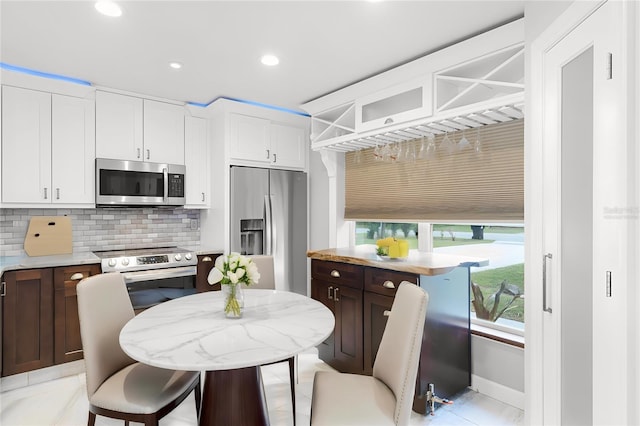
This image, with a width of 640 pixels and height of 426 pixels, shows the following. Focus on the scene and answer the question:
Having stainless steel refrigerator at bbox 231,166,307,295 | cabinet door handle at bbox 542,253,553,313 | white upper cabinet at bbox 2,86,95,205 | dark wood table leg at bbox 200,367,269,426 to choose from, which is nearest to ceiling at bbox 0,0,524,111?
white upper cabinet at bbox 2,86,95,205

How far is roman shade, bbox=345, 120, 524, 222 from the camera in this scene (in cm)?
241

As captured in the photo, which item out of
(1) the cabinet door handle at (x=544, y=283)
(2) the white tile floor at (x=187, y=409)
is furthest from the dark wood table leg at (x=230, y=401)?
(1) the cabinet door handle at (x=544, y=283)

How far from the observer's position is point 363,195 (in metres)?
3.53

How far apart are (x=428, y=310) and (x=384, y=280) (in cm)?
37

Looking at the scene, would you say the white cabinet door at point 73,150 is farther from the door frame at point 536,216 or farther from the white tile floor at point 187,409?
the door frame at point 536,216

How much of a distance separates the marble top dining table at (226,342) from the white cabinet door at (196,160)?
6.34 ft

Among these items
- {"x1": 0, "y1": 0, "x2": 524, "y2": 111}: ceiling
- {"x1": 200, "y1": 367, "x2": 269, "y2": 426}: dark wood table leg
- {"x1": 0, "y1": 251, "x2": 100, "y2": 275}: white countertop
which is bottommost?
{"x1": 200, "y1": 367, "x2": 269, "y2": 426}: dark wood table leg

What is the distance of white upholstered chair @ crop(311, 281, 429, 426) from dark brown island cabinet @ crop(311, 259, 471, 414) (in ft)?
2.13

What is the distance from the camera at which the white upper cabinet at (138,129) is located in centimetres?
333

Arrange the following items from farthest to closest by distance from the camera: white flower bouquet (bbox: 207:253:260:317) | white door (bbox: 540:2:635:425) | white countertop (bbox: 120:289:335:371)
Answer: white flower bouquet (bbox: 207:253:260:317)
white countertop (bbox: 120:289:335:371)
white door (bbox: 540:2:635:425)

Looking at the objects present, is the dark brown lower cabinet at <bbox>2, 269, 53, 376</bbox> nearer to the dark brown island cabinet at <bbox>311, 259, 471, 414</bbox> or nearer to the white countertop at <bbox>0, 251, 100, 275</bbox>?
the white countertop at <bbox>0, 251, 100, 275</bbox>

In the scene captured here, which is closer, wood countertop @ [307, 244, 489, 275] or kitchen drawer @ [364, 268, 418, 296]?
wood countertop @ [307, 244, 489, 275]
